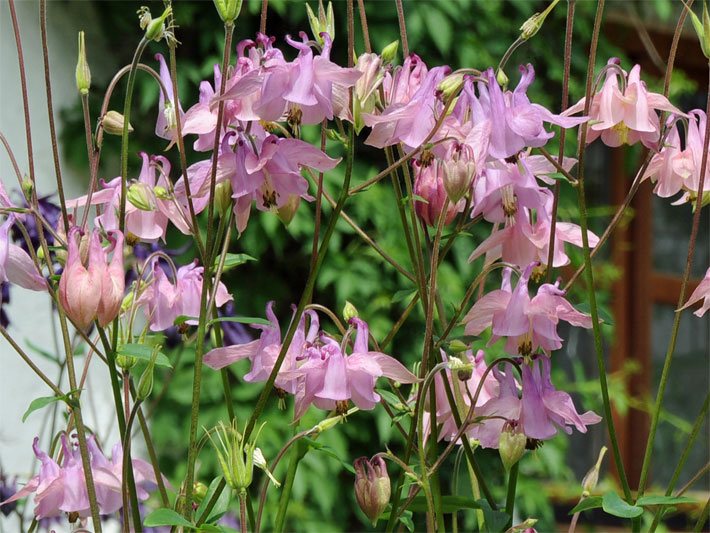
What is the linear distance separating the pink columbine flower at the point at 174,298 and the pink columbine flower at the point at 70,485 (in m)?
0.12

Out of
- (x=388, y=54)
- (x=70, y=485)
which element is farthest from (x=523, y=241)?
(x=70, y=485)

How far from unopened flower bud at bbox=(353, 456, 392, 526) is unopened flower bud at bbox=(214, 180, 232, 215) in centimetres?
21

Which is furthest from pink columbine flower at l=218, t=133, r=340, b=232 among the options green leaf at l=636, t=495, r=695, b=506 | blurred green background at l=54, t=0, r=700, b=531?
blurred green background at l=54, t=0, r=700, b=531

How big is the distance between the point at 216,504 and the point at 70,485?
0.12 metres

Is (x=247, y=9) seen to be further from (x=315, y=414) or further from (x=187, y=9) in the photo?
(x=315, y=414)

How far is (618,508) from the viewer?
2.36 feet

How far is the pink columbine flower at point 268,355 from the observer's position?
2.46 ft

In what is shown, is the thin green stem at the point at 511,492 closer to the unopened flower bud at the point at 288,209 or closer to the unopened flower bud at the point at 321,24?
the unopened flower bud at the point at 288,209

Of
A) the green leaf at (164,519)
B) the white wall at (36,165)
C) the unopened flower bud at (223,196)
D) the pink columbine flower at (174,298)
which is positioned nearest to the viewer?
the green leaf at (164,519)

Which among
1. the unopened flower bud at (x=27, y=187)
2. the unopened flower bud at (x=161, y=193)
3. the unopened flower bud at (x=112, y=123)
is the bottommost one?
the unopened flower bud at (x=161, y=193)

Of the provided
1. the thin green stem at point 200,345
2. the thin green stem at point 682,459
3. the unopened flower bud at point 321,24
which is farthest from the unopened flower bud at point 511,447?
the unopened flower bud at point 321,24

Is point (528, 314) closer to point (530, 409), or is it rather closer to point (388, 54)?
point (530, 409)

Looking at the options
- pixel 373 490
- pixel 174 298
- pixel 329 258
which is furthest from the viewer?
pixel 329 258

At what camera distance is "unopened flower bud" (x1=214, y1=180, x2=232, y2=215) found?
746 millimetres
